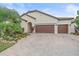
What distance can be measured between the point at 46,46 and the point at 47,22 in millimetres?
407

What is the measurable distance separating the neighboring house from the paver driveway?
0.34 feet

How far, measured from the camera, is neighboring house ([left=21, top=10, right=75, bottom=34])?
16.0ft

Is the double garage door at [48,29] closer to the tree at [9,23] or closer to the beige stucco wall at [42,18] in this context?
the beige stucco wall at [42,18]

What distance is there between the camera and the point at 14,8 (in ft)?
15.9

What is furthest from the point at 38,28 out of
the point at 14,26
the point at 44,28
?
the point at 14,26

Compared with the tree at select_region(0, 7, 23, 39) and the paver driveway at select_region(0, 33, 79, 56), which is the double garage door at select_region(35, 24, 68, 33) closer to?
the paver driveway at select_region(0, 33, 79, 56)

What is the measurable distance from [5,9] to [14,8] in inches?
6.2

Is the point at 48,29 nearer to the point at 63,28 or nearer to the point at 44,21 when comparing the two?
the point at 44,21

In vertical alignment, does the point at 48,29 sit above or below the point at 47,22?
below

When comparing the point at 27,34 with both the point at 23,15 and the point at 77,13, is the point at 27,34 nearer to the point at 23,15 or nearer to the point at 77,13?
the point at 23,15

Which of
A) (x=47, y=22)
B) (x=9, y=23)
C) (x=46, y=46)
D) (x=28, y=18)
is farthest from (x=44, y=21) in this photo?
(x=9, y=23)

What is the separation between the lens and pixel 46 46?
4863 mm

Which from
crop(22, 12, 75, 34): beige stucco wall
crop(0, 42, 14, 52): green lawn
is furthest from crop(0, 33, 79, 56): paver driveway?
crop(22, 12, 75, 34): beige stucco wall

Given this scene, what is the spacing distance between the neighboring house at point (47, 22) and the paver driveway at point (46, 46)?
4.0 inches
